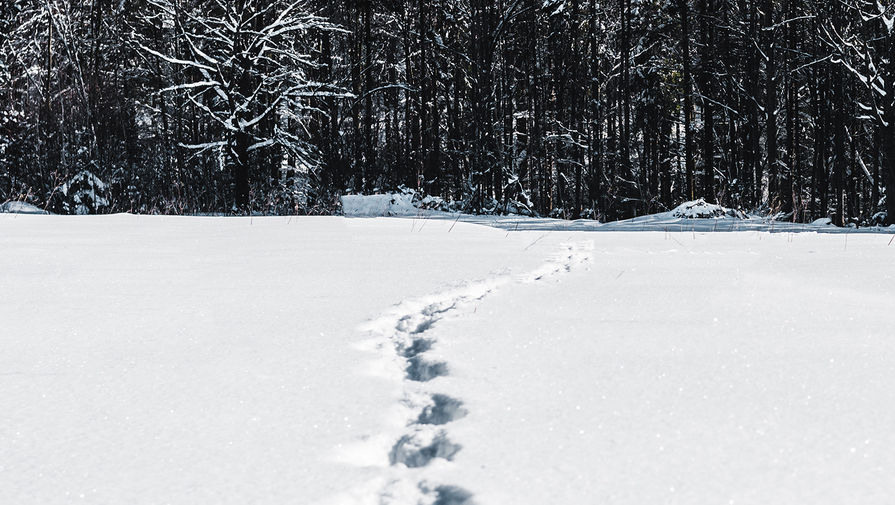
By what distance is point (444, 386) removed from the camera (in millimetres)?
1900

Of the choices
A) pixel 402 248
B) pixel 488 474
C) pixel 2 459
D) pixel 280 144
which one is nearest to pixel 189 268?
pixel 402 248

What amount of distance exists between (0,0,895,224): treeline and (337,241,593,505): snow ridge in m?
10.5

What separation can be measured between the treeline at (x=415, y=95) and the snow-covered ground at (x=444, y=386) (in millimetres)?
10115

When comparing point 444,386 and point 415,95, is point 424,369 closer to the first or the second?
point 444,386

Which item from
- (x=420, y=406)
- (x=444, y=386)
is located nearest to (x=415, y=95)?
(x=444, y=386)

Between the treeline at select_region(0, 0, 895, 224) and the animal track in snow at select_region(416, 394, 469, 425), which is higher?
the treeline at select_region(0, 0, 895, 224)

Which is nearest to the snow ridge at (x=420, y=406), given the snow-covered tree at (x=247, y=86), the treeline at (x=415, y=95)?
the treeline at (x=415, y=95)

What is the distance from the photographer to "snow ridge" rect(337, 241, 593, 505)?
1.30 m

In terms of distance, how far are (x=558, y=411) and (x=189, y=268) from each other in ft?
9.68

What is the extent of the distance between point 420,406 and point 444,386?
145mm

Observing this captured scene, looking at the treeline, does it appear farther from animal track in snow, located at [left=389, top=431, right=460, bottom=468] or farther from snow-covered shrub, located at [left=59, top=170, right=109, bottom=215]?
animal track in snow, located at [left=389, top=431, right=460, bottom=468]

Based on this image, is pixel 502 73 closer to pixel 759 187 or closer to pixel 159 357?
pixel 759 187

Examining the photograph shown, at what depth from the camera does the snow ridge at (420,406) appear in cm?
130

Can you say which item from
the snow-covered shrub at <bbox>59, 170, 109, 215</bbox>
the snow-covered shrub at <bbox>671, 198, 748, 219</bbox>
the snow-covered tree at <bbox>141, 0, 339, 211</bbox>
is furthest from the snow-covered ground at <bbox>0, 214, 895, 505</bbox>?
the snow-covered tree at <bbox>141, 0, 339, 211</bbox>
